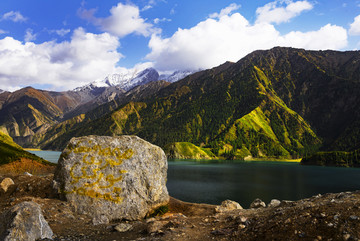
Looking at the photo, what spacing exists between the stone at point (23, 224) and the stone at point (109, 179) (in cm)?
750

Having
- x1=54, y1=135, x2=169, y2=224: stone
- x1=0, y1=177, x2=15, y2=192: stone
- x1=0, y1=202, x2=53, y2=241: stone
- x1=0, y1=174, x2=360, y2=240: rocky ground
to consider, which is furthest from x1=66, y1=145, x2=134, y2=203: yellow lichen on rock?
x1=0, y1=177, x2=15, y2=192: stone

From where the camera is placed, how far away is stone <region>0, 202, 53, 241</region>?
37.6ft

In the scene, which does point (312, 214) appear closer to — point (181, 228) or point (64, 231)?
point (181, 228)

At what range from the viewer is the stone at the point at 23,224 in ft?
37.6

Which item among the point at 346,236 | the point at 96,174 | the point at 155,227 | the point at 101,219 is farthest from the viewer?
the point at 96,174

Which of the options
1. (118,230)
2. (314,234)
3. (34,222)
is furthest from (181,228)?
(34,222)

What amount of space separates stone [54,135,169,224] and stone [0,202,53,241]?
24.6 feet

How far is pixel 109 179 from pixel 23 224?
1267 cm

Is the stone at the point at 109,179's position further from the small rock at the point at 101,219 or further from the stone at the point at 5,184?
the stone at the point at 5,184

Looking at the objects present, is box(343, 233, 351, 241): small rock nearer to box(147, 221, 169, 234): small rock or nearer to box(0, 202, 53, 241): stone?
box(147, 221, 169, 234): small rock

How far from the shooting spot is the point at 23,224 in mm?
11875

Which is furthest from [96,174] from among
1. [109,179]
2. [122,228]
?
[122,228]

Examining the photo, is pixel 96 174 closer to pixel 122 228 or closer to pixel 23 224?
pixel 122 228

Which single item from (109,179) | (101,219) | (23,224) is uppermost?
(23,224)
